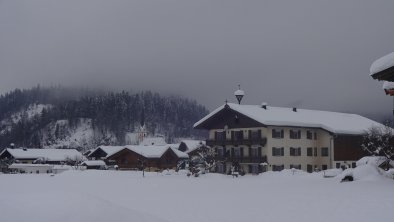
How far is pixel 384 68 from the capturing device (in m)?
10.0

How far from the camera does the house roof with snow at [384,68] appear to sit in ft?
32.7

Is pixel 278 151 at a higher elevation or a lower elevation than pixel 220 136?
lower

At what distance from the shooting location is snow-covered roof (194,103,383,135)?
60.8m

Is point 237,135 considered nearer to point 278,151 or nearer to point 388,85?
point 278,151

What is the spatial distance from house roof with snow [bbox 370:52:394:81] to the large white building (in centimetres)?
4846

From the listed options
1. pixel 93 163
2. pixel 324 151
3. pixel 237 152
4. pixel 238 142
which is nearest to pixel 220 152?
pixel 237 152

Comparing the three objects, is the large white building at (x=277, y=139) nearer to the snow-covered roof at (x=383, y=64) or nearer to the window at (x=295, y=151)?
the window at (x=295, y=151)

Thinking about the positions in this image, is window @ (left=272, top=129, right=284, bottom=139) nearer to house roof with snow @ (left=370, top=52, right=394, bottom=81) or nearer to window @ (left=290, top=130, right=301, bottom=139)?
window @ (left=290, top=130, right=301, bottom=139)

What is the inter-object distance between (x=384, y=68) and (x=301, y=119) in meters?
55.2

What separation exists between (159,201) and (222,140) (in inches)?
1688

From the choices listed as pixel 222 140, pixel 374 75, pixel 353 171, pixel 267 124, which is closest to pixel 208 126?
pixel 222 140

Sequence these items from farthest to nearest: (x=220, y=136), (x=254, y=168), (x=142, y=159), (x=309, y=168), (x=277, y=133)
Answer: (x=142, y=159), (x=220, y=136), (x=309, y=168), (x=277, y=133), (x=254, y=168)

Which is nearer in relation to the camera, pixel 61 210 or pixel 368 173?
pixel 61 210

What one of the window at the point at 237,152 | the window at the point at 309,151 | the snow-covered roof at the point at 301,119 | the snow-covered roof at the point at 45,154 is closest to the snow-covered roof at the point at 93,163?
the snow-covered roof at the point at 45,154
